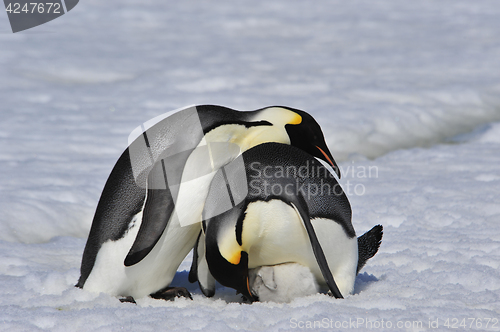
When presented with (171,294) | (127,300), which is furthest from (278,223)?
(127,300)

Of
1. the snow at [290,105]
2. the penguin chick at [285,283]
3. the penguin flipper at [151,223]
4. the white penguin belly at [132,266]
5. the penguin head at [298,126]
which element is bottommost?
the snow at [290,105]

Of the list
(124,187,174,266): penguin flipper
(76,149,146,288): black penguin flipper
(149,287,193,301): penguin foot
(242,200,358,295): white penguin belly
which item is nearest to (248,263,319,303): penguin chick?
(242,200,358,295): white penguin belly

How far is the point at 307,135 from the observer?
2.06m

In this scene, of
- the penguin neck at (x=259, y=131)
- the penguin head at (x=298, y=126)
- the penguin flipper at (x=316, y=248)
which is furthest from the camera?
the penguin head at (x=298, y=126)

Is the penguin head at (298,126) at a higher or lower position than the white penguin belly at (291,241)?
higher

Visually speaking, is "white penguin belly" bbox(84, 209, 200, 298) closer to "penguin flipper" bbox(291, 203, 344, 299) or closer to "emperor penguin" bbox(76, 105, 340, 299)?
"emperor penguin" bbox(76, 105, 340, 299)

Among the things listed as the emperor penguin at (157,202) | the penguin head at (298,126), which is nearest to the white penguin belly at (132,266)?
the emperor penguin at (157,202)

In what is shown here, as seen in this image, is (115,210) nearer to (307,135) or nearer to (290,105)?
(307,135)

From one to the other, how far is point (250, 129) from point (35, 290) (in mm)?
1011

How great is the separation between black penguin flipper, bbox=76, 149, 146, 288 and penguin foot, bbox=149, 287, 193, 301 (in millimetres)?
264

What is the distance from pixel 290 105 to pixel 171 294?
3.59 meters

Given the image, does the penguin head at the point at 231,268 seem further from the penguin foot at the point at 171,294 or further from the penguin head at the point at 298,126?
the penguin head at the point at 298,126

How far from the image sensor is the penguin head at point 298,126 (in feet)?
6.70

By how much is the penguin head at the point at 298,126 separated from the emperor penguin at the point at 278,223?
0.66 ft
